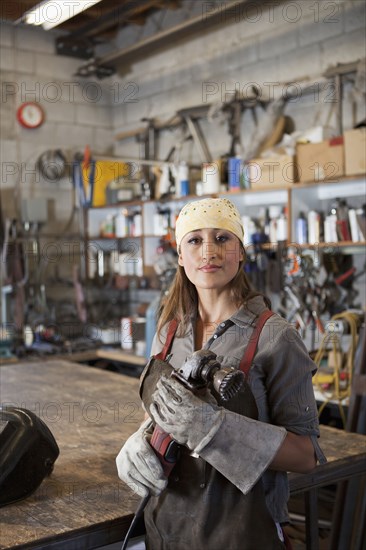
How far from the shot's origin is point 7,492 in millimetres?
1720

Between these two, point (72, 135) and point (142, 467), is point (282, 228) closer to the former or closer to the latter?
point (72, 135)

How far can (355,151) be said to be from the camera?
12.3ft

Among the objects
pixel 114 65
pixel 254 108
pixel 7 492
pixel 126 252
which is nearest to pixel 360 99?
pixel 254 108

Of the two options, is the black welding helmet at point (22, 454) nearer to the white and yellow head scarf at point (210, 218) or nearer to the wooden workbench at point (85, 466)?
the wooden workbench at point (85, 466)

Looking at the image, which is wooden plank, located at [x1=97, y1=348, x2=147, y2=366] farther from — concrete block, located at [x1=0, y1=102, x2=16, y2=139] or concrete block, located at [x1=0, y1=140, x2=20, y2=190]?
concrete block, located at [x1=0, y1=102, x2=16, y2=139]

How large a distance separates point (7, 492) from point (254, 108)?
383 cm

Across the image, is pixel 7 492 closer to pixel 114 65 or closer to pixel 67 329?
pixel 67 329

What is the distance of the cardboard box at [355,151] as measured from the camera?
3695 millimetres

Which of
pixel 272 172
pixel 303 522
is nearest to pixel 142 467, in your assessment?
pixel 303 522

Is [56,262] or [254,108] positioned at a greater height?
[254,108]

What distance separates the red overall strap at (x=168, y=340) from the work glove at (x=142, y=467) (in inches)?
8.6

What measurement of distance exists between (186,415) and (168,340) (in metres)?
0.39

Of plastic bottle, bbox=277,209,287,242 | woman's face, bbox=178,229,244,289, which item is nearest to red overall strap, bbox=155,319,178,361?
woman's face, bbox=178,229,244,289

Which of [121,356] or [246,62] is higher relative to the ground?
[246,62]
